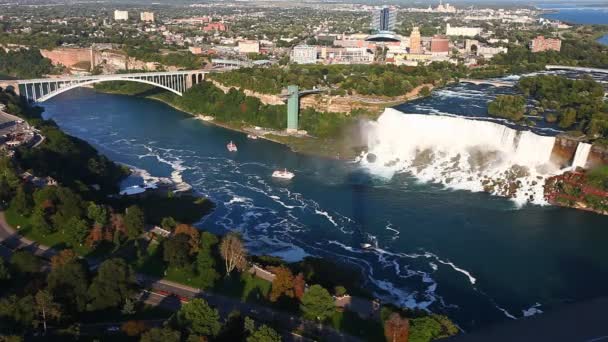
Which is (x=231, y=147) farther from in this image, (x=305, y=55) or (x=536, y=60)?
(x=536, y=60)

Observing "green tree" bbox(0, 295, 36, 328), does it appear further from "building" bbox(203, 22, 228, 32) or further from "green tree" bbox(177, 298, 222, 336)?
"building" bbox(203, 22, 228, 32)

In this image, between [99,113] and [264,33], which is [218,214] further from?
[264,33]

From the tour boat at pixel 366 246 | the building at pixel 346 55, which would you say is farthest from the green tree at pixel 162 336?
the building at pixel 346 55

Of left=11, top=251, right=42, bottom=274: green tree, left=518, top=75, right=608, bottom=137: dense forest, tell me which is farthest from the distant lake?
left=11, top=251, right=42, bottom=274: green tree

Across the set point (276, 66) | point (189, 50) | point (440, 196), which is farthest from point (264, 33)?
point (440, 196)

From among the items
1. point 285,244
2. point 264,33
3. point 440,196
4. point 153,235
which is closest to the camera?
point 153,235

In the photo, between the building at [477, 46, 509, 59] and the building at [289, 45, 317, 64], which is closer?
the building at [289, 45, 317, 64]
